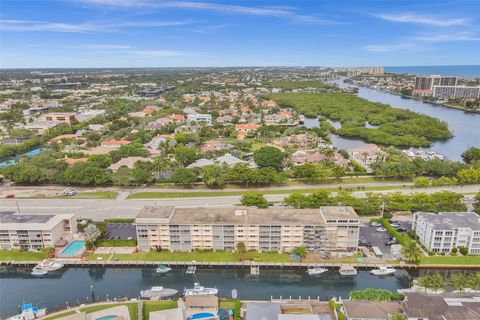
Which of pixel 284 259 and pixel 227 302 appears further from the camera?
pixel 284 259

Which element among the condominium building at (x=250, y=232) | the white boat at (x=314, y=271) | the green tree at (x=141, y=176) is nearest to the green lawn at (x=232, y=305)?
the condominium building at (x=250, y=232)

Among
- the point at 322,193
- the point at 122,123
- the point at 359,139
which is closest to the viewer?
the point at 322,193

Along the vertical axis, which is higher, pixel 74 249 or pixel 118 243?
pixel 118 243

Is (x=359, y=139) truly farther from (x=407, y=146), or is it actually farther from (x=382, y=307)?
(x=382, y=307)

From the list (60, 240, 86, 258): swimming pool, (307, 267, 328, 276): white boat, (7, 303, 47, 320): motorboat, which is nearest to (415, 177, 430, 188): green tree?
(307, 267, 328, 276): white boat

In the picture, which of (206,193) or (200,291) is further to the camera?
(206,193)

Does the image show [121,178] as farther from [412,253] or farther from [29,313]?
[412,253]

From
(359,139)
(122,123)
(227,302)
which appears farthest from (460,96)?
(227,302)

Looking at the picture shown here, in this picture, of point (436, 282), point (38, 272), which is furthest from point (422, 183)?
point (38, 272)
